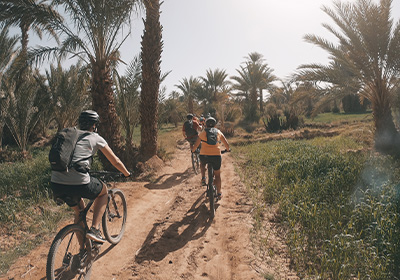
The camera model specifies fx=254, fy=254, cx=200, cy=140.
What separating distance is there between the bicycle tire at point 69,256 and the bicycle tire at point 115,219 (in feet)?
1.99

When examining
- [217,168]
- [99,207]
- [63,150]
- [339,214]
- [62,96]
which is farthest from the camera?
[62,96]

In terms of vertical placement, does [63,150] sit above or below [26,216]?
above

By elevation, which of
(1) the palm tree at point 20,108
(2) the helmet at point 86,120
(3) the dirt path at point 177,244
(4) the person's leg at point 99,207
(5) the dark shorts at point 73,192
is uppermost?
(1) the palm tree at point 20,108

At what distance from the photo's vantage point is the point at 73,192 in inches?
117

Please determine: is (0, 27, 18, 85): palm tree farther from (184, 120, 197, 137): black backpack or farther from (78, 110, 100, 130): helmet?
(78, 110, 100, 130): helmet

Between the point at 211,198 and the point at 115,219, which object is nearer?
the point at 115,219

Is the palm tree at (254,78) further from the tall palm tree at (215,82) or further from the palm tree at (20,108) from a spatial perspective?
the palm tree at (20,108)

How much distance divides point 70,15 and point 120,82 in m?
2.54

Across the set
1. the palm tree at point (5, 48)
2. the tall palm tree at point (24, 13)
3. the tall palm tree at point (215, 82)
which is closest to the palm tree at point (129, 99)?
the tall palm tree at point (24, 13)

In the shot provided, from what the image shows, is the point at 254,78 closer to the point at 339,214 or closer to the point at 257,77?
the point at 257,77

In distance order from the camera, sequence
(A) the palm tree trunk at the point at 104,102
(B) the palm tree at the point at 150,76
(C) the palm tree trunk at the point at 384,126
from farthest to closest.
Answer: (C) the palm tree trunk at the point at 384,126 → (B) the palm tree at the point at 150,76 → (A) the palm tree trunk at the point at 104,102

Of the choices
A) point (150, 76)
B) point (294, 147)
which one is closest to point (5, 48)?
point (150, 76)

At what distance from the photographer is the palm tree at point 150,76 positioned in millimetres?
9352

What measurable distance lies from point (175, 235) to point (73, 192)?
2172 millimetres
